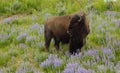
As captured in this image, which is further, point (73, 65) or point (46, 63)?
point (46, 63)

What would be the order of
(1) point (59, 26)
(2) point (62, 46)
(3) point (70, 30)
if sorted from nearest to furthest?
(3) point (70, 30)
(1) point (59, 26)
(2) point (62, 46)

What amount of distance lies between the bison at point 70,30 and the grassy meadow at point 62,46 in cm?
25

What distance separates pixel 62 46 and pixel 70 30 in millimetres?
1217

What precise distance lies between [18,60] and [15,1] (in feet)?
22.5

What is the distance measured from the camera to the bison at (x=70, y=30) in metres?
7.20

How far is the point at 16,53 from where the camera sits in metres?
8.48

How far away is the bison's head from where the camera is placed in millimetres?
7137

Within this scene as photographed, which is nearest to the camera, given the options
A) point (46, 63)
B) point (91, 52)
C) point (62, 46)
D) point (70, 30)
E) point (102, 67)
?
point (102, 67)

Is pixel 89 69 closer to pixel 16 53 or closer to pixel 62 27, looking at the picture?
pixel 62 27

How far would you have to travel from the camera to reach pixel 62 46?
→ 328 inches

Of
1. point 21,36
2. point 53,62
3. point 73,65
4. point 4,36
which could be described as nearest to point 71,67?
point 73,65

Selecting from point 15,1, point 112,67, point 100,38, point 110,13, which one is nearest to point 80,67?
point 112,67

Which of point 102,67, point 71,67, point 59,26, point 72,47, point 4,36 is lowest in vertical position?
point 4,36

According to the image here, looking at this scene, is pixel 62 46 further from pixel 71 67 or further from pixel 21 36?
pixel 21 36
